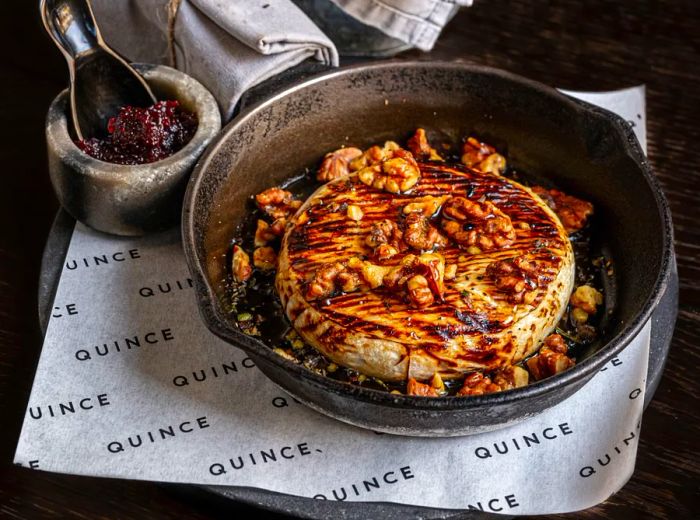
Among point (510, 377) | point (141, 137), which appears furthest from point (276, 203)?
point (510, 377)

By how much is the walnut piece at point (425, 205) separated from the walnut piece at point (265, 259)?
331 millimetres

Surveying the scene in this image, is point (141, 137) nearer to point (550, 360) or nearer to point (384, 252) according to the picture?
point (384, 252)

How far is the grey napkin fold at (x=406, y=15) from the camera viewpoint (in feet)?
7.88

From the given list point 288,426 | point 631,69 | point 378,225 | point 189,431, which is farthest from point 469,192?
point 631,69

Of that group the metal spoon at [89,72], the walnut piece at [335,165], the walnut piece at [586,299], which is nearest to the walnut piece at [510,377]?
the walnut piece at [586,299]

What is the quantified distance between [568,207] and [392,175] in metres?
0.45

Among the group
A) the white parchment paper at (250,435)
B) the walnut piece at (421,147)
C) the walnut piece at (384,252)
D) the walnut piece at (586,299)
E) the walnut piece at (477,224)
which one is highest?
the walnut piece at (477,224)

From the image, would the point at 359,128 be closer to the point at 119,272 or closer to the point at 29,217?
the point at 119,272

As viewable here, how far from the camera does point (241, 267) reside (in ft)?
6.51

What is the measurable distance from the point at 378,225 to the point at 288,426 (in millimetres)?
469

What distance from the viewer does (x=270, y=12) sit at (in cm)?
221

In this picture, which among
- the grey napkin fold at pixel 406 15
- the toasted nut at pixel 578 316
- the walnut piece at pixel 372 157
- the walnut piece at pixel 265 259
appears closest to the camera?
the toasted nut at pixel 578 316

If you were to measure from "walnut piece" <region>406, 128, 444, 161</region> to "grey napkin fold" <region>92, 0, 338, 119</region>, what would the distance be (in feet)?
0.98

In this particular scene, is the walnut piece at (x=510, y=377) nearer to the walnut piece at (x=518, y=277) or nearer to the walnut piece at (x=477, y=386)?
the walnut piece at (x=477, y=386)
